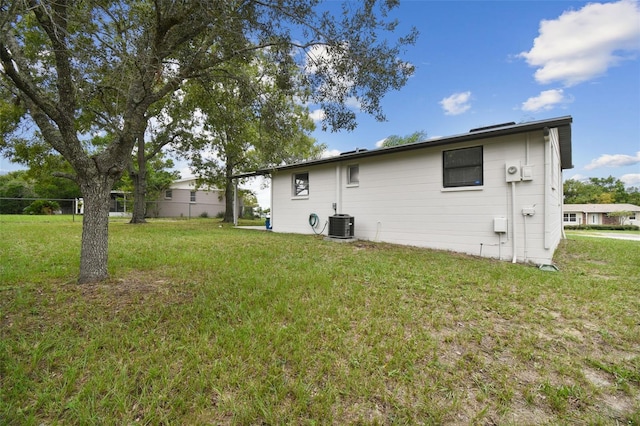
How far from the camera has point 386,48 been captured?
165 inches

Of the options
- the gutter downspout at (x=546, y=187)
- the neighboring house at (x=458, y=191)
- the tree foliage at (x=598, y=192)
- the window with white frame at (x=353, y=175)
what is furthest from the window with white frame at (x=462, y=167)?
the tree foliage at (x=598, y=192)

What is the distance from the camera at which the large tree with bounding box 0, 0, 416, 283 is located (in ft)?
10.4

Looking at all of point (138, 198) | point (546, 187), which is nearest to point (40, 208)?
point (138, 198)

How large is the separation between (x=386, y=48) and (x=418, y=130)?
97.3 feet

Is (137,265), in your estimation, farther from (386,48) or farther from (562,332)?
(562,332)

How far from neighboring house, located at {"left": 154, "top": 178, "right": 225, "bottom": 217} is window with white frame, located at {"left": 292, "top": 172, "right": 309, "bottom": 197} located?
16.4 m

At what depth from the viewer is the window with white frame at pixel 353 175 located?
28.3 ft

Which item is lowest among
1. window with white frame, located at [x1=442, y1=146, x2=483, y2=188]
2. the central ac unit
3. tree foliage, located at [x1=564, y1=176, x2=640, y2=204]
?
the central ac unit

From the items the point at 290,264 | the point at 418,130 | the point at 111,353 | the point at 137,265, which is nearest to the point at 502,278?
the point at 290,264

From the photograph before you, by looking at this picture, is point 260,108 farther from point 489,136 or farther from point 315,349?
point 489,136

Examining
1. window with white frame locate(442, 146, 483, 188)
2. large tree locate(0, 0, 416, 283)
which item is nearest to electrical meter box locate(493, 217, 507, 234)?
window with white frame locate(442, 146, 483, 188)

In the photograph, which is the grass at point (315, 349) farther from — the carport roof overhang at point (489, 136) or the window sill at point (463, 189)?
the carport roof overhang at point (489, 136)

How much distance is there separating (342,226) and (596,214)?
141 ft

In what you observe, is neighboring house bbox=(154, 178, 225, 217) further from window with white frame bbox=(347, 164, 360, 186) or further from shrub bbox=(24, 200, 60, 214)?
window with white frame bbox=(347, 164, 360, 186)
